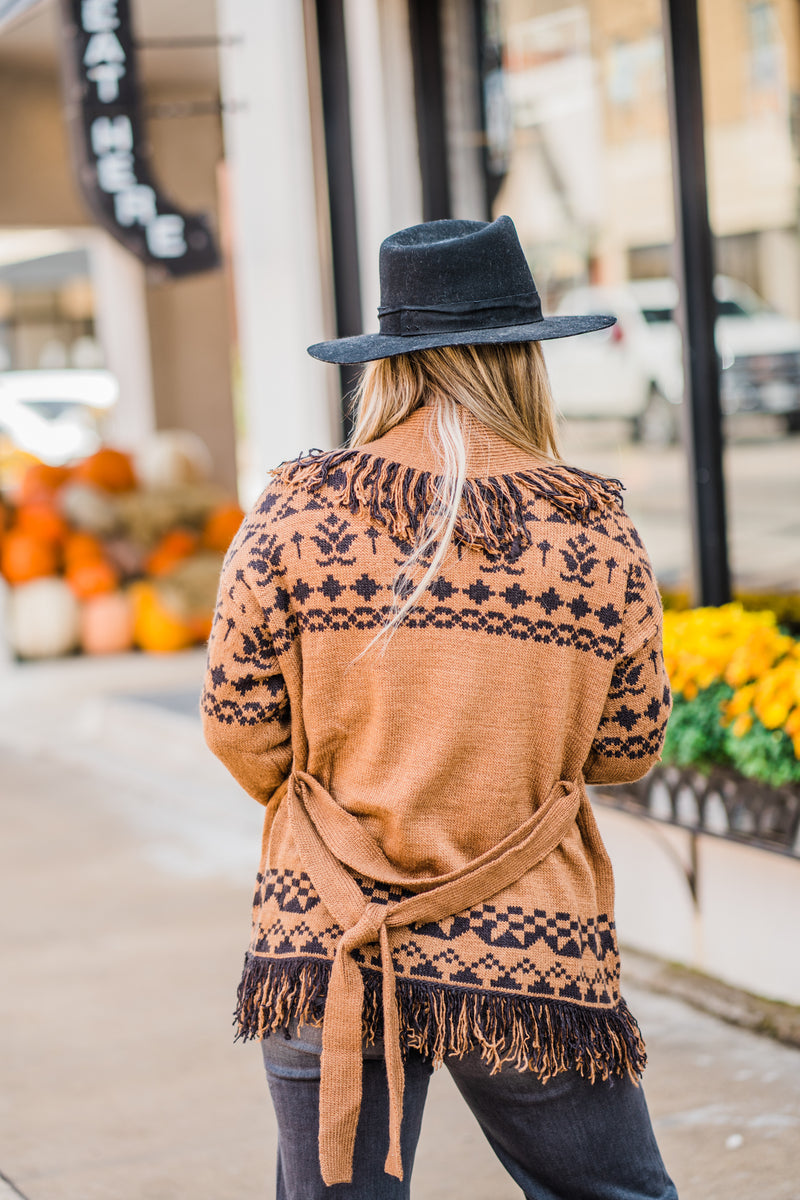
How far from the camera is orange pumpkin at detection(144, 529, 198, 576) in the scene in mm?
8539

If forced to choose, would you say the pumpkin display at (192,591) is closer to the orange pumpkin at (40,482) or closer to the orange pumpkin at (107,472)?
the orange pumpkin at (107,472)

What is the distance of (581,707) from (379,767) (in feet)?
0.88

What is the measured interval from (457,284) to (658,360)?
337cm

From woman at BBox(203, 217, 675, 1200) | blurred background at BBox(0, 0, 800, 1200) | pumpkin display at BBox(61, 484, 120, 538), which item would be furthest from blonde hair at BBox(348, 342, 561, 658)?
pumpkin display at BBox(61, 484, 120, 538)

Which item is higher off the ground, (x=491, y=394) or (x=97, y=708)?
(x=491, y=394)

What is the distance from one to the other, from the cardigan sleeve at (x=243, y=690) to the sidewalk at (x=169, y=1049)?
1403 millimetres

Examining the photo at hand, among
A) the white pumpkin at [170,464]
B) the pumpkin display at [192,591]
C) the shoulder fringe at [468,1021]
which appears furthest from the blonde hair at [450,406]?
the white pumpkin at [170,464]

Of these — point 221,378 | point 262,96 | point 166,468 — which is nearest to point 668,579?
point 262,96

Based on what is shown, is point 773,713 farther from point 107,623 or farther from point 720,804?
point 107,623

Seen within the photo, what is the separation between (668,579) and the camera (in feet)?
17.0

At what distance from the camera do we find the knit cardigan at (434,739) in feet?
5.57

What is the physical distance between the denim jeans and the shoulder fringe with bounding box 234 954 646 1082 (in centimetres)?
3

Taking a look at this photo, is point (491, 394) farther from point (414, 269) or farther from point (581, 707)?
point (581, 707)

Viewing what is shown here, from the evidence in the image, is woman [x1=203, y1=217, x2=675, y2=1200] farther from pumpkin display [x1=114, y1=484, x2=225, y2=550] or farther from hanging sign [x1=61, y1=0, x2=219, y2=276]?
pumpkin display [x1=114, y1=484, x2=225, y2=550]
